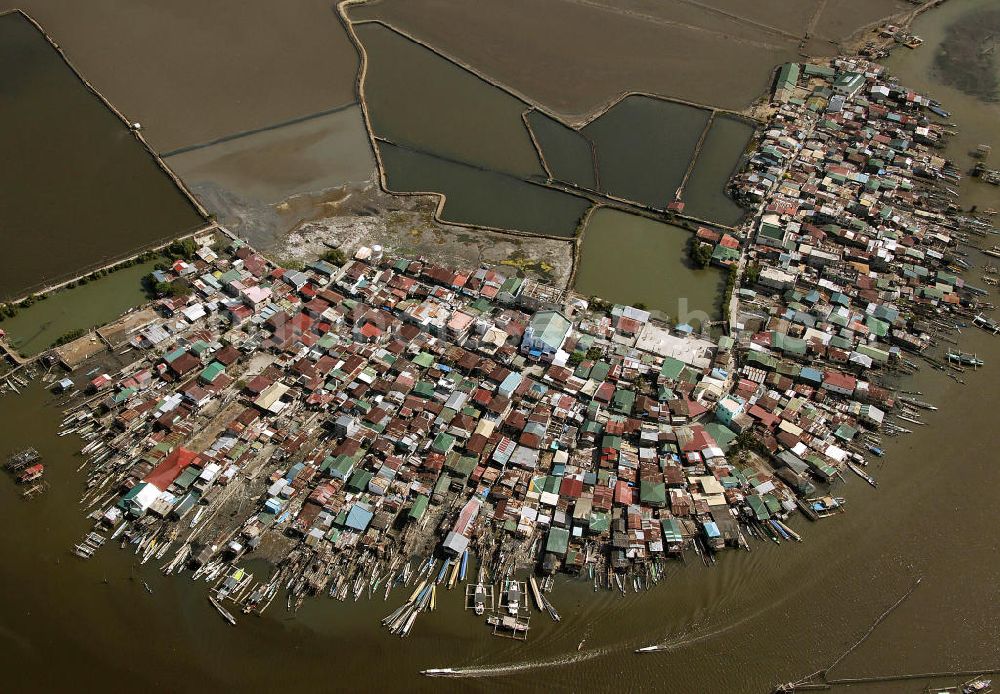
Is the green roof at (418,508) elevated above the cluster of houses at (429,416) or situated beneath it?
situated beneath

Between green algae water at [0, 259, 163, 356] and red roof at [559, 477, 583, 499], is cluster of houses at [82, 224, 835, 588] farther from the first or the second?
green algae water at [0, 259, 163, 356]

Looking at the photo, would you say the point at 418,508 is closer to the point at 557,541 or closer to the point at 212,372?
the point at 557,541

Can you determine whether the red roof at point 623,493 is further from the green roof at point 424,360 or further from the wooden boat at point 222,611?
the wooden boat at point 222,611

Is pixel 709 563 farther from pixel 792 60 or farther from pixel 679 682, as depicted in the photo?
pixel 792 60

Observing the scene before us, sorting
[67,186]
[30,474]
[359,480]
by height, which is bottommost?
[30,474]

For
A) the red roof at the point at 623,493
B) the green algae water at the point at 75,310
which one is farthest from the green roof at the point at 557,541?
the green algae water at the point at 75,310

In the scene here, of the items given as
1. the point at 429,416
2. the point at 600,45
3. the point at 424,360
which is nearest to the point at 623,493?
the point at 429,416

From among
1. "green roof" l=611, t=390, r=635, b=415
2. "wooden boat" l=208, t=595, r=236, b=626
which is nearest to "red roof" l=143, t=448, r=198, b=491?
"wooden boat" l=208, t=595, r=236, b=626
